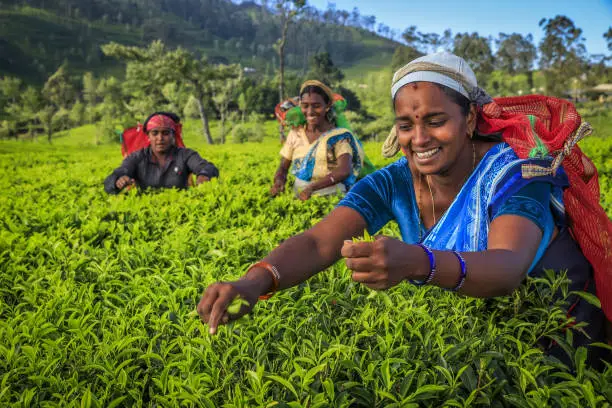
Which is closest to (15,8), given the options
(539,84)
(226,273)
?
(539,84)

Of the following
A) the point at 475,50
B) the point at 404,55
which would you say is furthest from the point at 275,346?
the point at 475,50

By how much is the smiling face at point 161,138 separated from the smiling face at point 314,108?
182 centimetres

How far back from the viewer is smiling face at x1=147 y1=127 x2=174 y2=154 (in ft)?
19.9

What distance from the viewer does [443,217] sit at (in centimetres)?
224

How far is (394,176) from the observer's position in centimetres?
246

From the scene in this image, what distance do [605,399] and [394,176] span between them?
134cm

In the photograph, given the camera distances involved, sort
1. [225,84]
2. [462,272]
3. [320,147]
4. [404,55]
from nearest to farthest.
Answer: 1. [462,272]
2. [320,147]
3. [225,84]
4. [404,55]

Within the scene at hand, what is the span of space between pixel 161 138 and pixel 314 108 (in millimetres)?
2064

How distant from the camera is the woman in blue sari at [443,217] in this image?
5.07 feet

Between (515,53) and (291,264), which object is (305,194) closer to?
(291,264)

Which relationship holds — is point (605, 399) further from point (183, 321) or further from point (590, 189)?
point (183, 321)

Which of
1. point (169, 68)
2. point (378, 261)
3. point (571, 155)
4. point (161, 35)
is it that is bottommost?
point (378, 261)

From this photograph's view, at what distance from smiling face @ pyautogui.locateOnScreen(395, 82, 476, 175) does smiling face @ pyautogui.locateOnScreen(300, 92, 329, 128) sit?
3.62 meters

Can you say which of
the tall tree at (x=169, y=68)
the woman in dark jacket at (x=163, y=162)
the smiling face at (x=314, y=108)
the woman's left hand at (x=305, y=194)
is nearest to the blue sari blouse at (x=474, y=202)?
the woman's left hand at (x=305, y=194)
